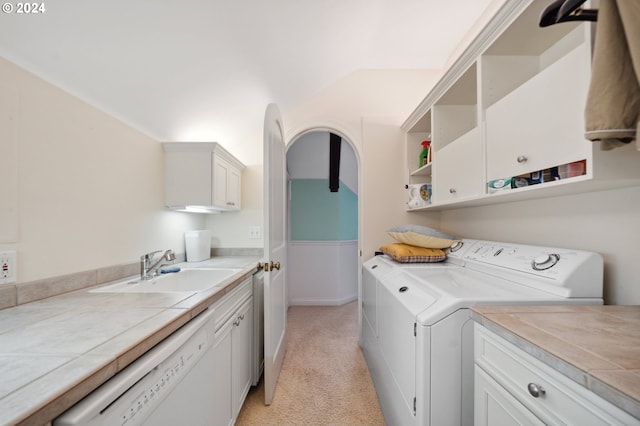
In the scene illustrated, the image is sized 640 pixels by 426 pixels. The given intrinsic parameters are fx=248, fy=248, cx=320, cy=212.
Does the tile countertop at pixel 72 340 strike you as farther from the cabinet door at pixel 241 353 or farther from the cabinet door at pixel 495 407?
the cabinet door at pixel 495 407

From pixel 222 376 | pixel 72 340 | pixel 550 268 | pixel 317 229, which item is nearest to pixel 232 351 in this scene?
pixel 222 376

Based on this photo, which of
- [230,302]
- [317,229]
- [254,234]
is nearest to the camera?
[230,302]

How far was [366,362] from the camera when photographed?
2180mm

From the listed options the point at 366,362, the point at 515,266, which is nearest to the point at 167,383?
the point at 515,266

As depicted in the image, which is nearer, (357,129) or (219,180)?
(219,180)

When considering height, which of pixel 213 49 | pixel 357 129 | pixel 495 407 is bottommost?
pixel 495 407

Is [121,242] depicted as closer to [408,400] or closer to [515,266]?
[408,400]

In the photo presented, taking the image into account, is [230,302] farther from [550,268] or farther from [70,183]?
[550,268]

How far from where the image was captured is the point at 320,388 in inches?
72.4

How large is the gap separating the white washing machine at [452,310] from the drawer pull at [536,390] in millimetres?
337

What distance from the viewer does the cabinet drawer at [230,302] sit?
3.92 feet

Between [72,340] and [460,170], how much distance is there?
1.87 meters

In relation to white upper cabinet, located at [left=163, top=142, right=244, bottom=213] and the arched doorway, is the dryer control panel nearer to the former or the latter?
white upper cabinet, located at [left=163, top=142, right=244, bottom=213]

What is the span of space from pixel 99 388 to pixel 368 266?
1841mm
